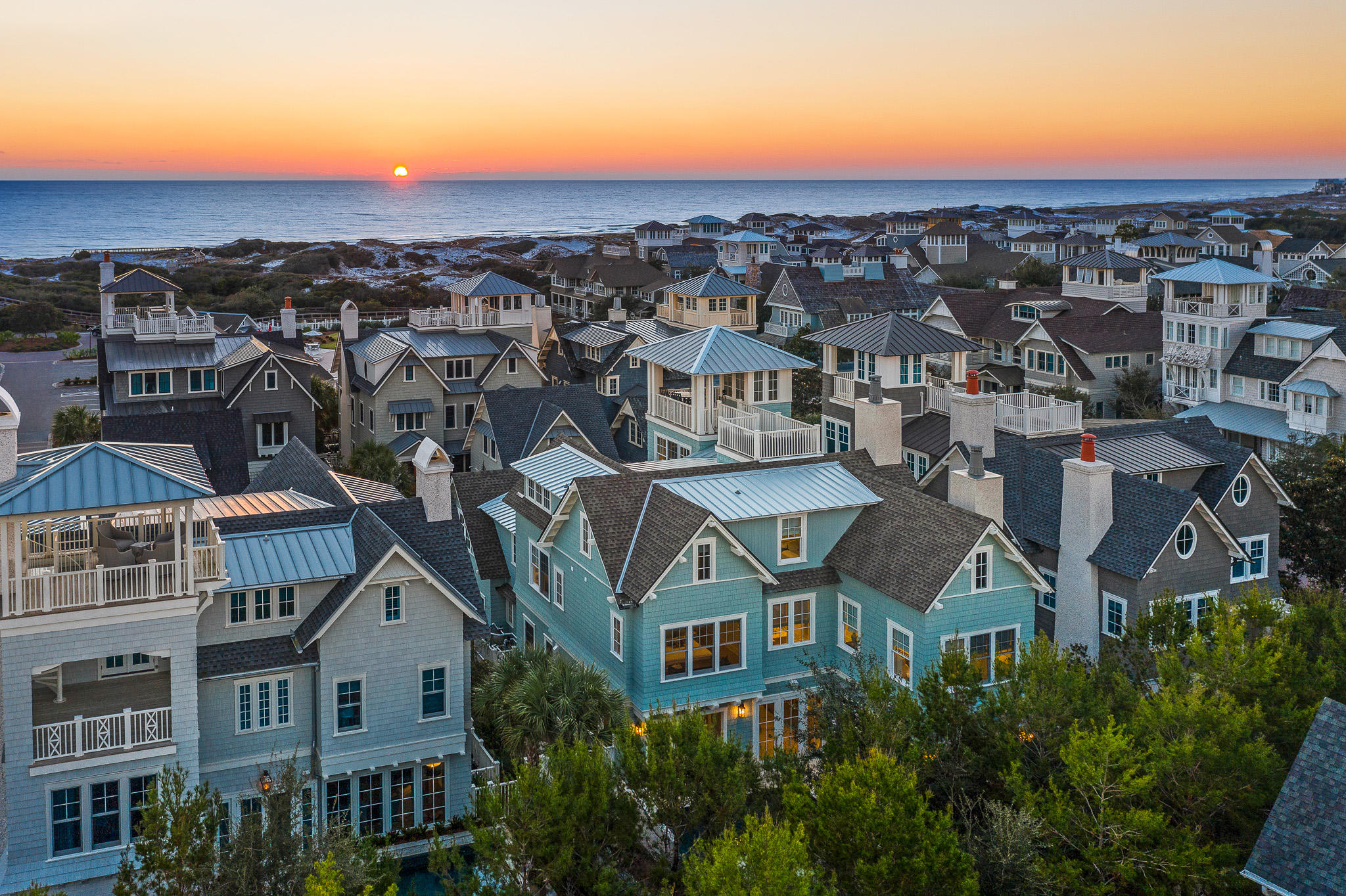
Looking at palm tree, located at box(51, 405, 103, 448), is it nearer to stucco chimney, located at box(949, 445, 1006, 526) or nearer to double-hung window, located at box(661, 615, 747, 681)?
double-hung window, located at box(661, 615, 747, 681)

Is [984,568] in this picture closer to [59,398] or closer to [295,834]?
[295,834]

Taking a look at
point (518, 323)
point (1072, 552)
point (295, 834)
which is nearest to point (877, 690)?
point (295, 834)

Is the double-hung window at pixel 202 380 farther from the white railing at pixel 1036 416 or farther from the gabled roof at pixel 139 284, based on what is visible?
the white railing at pixel 1036 416

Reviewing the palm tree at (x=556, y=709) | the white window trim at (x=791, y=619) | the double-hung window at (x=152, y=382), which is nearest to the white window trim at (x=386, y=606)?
the palm tree at (x=556, y=709)

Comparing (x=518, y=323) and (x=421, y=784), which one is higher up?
(x=518, y=323)

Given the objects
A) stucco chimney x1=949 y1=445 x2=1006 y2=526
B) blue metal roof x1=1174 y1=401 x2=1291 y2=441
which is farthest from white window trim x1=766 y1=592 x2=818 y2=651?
blue metal roof x1=1174 y1=401 x2=1291 y2=441

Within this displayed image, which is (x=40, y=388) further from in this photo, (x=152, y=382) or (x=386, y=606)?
(x=386, y=606)
